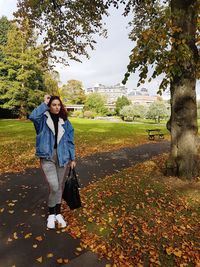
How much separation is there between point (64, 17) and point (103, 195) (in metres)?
7.34

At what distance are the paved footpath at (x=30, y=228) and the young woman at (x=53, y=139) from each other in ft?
2.83

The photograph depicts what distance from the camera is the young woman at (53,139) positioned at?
15.1ft

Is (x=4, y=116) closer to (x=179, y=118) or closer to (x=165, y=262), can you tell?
(x=179, y=118)

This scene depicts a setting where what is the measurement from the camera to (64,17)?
1013 centimetres

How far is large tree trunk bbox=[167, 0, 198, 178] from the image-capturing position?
719cm

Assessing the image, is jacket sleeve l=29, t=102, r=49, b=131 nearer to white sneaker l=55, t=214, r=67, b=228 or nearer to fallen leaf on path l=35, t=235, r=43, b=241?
white sneaker l=55, t=214, r=67, b=228

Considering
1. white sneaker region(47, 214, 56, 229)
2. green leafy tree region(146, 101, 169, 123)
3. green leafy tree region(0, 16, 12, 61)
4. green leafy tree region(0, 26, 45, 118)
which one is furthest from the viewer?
green leafy tree region(146, 101, 169, 123)

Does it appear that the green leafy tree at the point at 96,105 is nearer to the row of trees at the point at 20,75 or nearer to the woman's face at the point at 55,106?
the row of trees at the point at 20,75

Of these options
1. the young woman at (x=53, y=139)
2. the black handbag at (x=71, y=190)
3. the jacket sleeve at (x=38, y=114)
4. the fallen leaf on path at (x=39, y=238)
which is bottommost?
the fallen leaf on path at (x=39, y=238)

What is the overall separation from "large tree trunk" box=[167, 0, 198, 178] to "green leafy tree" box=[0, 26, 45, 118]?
2932 centimetres

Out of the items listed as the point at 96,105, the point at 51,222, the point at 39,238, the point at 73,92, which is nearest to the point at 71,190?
the point at 51,222

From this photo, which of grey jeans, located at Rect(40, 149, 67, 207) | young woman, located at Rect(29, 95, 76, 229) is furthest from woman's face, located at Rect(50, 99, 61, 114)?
grey jeans, located at Rect(40, 149, 67, 207)

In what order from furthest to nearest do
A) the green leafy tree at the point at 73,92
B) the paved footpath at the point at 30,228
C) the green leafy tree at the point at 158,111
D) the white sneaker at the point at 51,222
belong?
1. the green leafy tree at the point at 73,92
2. the green leafy tree at the point at 158,111
3. the white sneaker at the point at 51,222
4. the paved footpath at the point at 30,228

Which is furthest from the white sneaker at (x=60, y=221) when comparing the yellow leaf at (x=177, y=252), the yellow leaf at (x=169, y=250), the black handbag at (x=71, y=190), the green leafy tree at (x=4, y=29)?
the green leafy tree at (x=4, y=29)
